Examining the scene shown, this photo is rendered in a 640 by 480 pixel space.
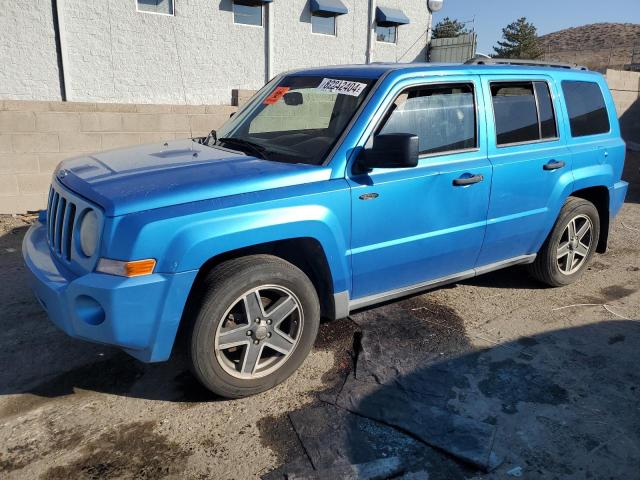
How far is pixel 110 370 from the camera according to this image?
337 cm

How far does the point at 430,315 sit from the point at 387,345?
25.6 inches

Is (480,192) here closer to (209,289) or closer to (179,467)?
(209,289)

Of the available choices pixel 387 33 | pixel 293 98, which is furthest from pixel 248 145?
pixel 387 33

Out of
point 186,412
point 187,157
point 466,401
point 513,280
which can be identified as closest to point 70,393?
point 186,412

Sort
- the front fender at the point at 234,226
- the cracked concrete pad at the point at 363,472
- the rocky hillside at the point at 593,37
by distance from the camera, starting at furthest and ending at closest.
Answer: the rocky hillside at the point at 593,37 < the front fender at the point at 234,226 < the cracked concrete pad at the point at 363,472

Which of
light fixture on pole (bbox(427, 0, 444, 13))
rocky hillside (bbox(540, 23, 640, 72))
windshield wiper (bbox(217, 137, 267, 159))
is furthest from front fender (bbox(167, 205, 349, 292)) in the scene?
rocky hillside (bbox(540, 23, 640, 72))

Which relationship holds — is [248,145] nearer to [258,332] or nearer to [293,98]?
[293,98]

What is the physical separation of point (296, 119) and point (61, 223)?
1.75m

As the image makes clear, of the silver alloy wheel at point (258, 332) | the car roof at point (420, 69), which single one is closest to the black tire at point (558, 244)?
the car roof at point (420, 69)

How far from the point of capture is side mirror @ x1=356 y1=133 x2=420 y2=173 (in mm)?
3000

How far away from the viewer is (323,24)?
45.5 feet

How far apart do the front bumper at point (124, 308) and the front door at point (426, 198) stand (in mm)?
1163

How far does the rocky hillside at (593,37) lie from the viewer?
68625 millimetres

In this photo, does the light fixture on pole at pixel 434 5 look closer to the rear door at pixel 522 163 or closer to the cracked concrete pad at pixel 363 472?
the rear door at pixel 522 163
